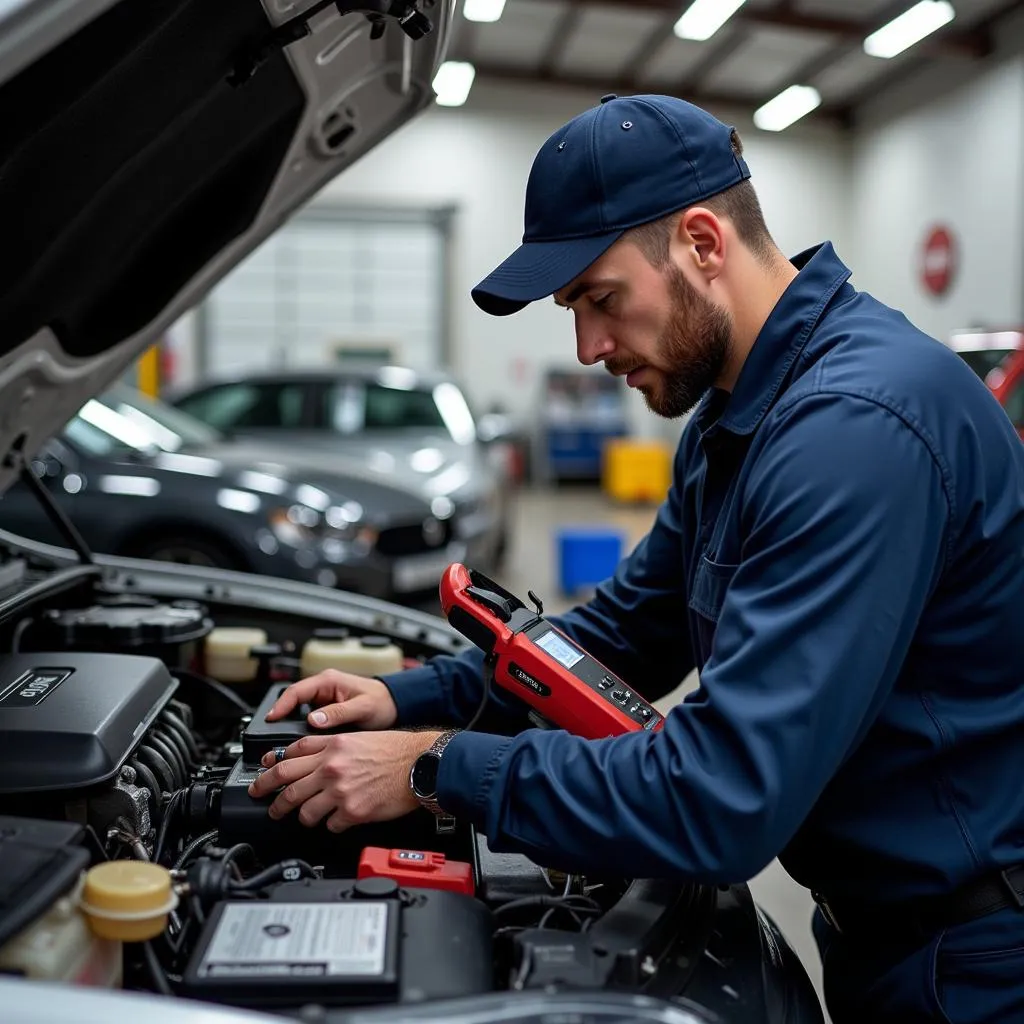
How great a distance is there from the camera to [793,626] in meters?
1.01

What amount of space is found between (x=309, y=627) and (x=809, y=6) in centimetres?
965

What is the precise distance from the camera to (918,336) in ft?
3.97

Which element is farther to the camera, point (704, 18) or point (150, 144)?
point (704, 18)

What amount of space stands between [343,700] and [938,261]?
11.2 m

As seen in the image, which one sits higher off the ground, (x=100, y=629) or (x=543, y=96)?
(x=543, y=96)

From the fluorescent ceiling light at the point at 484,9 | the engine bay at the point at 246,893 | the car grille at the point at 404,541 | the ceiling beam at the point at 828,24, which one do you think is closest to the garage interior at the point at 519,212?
the ceiling beam at the point at 828,24

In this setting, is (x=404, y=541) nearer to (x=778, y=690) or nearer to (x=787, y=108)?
(x=778, y=690)

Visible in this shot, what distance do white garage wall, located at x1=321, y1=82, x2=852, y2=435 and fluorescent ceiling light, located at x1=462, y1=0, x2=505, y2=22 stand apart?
297 centimetres

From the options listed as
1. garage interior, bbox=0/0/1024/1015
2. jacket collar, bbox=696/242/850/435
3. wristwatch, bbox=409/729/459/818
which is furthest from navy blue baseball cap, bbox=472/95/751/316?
garage interior, bbox=0/0/1024/1015

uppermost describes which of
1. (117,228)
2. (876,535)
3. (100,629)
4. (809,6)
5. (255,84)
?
(809,6)

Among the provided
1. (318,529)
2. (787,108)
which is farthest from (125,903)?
(787,108)

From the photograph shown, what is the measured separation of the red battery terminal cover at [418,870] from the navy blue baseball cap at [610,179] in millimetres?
637

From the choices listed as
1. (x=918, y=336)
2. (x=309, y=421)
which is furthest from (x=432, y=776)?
(x=309, y=421)

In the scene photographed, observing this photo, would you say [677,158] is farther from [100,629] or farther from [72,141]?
[100,629]
